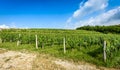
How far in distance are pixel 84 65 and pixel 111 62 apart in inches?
83.8

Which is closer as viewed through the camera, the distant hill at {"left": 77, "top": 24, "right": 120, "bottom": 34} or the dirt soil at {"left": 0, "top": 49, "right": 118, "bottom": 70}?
the dirt soil at {"left": 0, "top": 49, "right": 118, "bottom": 70}

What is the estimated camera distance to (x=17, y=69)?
517 inches

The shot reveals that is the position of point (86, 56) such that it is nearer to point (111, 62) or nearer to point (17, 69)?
point (111, 62)

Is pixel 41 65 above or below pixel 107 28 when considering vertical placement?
below

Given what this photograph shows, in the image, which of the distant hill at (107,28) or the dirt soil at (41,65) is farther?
the distant hill at (107,28)

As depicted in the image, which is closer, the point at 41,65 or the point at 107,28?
the point at 41,65

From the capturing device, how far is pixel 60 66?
45.0 feet

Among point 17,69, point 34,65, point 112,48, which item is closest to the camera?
point 17,69

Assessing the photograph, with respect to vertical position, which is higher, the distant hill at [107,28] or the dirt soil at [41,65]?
the distant hill at [107,28]

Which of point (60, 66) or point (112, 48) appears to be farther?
point (112, 48)

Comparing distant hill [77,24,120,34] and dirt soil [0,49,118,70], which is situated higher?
distant hill [77,24,120,34]

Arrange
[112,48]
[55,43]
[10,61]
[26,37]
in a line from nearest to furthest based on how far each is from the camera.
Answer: [10,61] < [112,48] < [55,43] < [26,37]

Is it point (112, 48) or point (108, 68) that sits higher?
point (112, 48)

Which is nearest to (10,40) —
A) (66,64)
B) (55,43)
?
(55,43)
